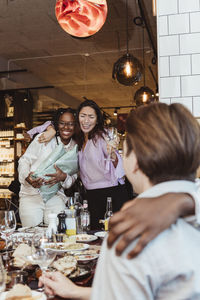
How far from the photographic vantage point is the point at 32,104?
8680mm

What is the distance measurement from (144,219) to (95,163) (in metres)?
2.26

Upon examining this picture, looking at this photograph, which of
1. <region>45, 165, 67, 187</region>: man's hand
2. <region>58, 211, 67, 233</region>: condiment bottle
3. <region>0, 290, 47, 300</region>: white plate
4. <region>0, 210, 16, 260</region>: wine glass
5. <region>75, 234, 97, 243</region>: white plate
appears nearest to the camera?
<region>0, 290, 47, 300</region>: white plate

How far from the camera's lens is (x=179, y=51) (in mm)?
2502

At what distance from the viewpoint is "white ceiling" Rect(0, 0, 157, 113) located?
515 centimetres

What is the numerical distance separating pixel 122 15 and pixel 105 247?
5.01 metres

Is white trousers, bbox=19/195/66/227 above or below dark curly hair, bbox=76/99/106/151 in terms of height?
below

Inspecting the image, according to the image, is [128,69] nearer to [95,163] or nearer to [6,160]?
[95,163]

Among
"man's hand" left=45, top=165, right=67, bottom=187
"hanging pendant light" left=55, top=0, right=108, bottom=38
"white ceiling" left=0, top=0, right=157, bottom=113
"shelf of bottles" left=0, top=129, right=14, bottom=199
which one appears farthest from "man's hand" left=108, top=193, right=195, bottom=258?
"shelf of bottles" left=0, top=129, right=14, bottom=199

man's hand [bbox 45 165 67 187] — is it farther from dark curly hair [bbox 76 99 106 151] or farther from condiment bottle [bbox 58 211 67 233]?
condiment bottle [bbox 58 211 67 233]

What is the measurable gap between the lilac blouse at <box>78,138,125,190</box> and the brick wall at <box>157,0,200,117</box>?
759 mm

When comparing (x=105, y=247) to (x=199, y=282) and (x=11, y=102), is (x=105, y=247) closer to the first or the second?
(x=199, y=282)

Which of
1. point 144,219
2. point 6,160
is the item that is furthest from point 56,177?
point 6,160

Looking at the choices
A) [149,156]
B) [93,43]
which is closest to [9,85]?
[93,43]

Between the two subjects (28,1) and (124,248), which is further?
(28,1)
